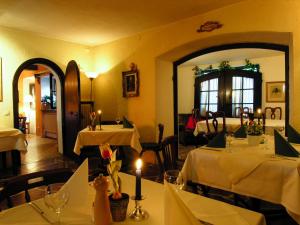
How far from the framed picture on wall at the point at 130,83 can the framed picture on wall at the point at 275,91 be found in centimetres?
486

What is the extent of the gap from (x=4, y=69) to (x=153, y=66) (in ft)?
9.22

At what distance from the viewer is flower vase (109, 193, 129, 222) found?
1.06m

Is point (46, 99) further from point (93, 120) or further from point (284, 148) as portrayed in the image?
point (284, 148)

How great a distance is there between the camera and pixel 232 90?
26.6ft

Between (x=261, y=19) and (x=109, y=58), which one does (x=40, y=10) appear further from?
(x=261, y=19)

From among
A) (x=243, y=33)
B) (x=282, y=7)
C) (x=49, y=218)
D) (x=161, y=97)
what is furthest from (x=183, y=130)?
(x=49, y=218)

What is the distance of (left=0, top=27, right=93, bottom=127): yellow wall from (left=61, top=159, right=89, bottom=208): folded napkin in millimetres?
3972

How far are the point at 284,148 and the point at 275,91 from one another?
6.18 meters

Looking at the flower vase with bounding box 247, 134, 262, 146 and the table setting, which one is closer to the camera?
the table setting

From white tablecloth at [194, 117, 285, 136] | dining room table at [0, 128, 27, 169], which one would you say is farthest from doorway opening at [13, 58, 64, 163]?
white tablecloth at [194, 117, 285, 136]

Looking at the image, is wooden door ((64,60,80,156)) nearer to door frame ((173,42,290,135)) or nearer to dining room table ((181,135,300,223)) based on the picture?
door frame ((173,42,290,135))

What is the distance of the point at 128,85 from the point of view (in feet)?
16.9

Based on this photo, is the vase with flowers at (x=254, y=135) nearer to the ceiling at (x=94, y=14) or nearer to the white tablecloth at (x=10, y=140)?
the ceiling at (x=94, y=14)

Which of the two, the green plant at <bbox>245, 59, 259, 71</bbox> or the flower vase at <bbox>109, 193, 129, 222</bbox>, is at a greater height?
the green plant at <bbox>245, 59, 259, 71</bbox>
